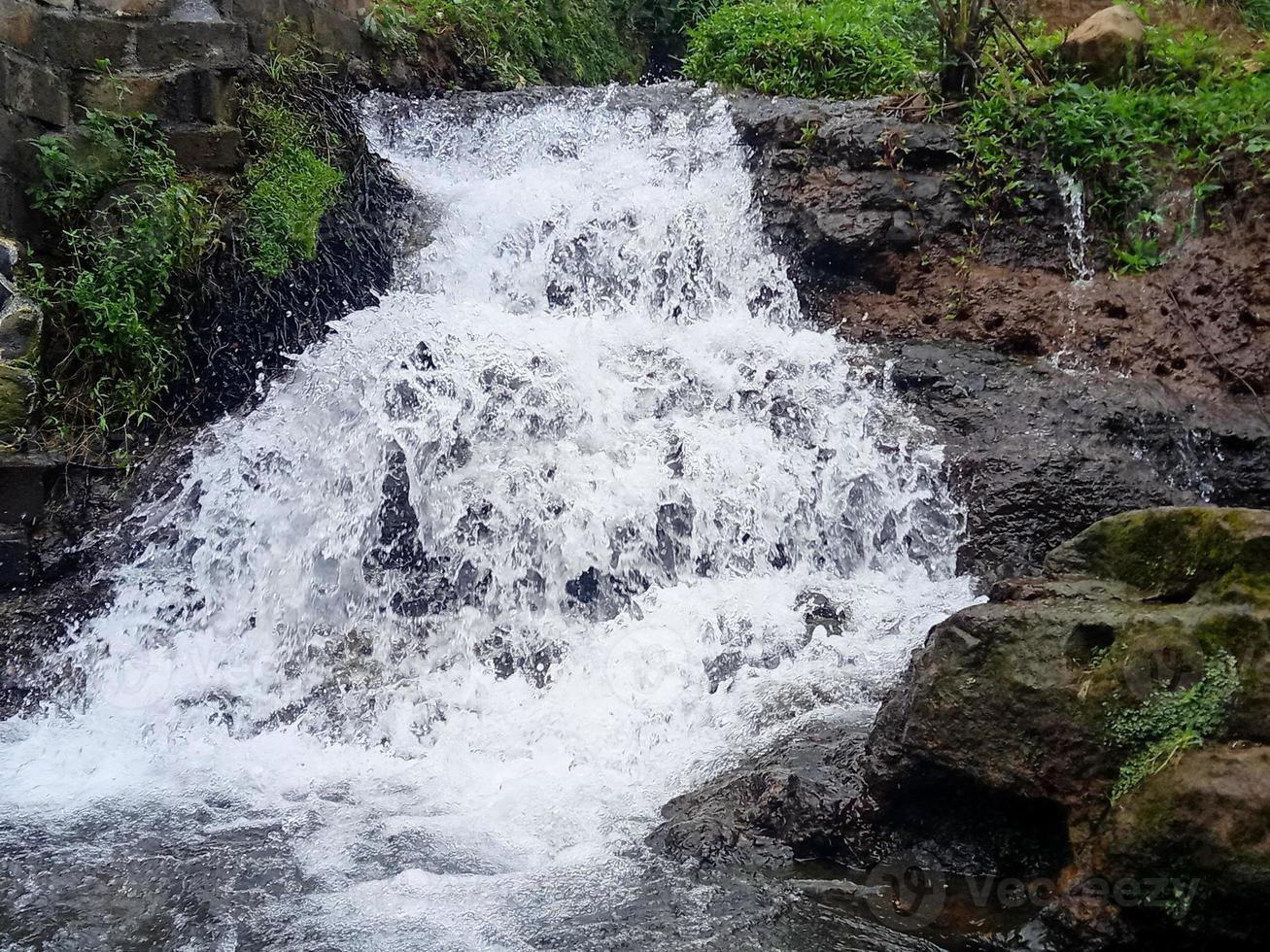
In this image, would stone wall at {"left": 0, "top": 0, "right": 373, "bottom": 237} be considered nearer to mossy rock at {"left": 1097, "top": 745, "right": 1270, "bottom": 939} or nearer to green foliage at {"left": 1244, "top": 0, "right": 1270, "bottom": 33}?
mossy rock at {"left": 1097, "top": 745, "right": 1270, "bottom": 939}

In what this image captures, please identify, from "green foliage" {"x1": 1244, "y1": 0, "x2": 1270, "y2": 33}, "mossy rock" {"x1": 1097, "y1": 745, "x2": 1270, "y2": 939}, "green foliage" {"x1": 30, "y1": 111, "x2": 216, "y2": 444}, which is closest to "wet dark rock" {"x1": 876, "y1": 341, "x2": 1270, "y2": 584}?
"mossy rock" {"x1": 1097, "y1": 745, "x2": 1270, "y2": 939}

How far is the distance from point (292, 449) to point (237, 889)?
2.86 m

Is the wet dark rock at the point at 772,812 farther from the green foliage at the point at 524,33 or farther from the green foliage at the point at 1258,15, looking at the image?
the green foliage at the point at 524,33

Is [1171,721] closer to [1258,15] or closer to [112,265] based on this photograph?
[112,265]

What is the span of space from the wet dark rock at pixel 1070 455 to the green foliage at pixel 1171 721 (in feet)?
8.08

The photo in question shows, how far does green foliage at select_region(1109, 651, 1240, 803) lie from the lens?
2660 mm

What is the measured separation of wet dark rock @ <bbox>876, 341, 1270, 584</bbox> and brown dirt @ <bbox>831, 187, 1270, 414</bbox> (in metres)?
0.22

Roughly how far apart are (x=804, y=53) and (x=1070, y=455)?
450 cm

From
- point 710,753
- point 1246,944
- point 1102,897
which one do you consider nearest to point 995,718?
point 1102,897

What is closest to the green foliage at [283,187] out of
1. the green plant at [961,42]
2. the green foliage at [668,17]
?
the green plant at [961,42]

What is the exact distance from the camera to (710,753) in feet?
13.0

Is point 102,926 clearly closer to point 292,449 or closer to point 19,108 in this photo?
point 292,449

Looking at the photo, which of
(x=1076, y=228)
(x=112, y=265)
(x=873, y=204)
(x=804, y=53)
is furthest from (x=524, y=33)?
(x=1076, y=228)

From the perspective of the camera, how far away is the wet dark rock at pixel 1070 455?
209 inches
